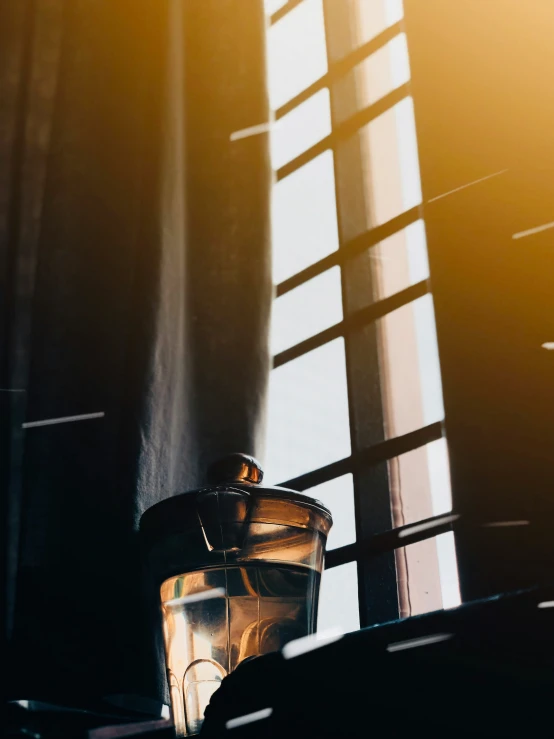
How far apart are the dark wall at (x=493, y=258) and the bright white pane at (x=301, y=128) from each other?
1.21ft

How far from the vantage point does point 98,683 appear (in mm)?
1197

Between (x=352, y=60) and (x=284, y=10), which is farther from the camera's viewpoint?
(x=284, y=10)

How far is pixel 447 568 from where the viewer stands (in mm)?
1313

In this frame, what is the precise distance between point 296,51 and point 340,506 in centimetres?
101

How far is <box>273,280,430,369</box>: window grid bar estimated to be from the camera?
1.50m

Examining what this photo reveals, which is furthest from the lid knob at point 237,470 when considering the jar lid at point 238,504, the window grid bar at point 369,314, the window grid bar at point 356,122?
the window grid bar at point 356,122

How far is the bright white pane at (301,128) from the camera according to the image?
1763mm

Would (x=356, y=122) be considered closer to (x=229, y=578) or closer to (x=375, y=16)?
(x=375, y=16)

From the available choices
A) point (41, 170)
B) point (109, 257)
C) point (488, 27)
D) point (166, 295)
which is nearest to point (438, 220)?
point (488, 27)

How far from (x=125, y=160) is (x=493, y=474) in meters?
0.92

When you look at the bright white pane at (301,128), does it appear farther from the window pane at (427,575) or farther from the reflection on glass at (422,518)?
the window pane at (427,575)

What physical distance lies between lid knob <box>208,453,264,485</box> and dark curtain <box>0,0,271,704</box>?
0.18 metres

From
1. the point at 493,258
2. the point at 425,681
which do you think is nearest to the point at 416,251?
the point at 493,258

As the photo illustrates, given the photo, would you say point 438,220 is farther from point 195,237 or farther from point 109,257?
point 109,257
